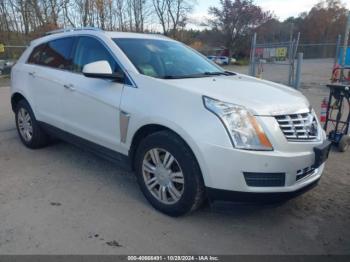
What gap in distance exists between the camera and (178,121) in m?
2.76

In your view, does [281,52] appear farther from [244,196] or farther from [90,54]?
[244,196]

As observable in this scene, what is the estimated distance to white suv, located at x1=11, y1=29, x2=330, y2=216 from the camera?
8.51 ft

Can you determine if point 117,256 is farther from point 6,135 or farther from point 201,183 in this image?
point 6,135

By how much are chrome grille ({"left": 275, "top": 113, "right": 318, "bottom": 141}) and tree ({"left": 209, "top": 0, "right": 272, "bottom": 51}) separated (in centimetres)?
4277

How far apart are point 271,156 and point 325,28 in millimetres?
63640

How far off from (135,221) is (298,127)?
1723 millimetres

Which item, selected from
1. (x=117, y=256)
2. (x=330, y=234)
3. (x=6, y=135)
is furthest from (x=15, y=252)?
(x=6, y=135)

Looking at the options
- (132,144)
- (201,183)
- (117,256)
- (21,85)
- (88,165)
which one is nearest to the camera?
(117,256)

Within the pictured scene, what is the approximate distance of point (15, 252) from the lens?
100 inches

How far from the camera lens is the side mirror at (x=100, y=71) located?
3.27 metres

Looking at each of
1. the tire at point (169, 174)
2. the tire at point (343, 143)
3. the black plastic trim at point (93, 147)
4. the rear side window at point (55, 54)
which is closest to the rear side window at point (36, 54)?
the rear side window at point (55, 54)

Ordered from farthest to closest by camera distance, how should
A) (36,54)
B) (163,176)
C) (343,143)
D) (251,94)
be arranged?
(343,143), (36,54), (163,176), (251,94)

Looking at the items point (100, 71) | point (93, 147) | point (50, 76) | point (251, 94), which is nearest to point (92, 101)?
point (100, 71)

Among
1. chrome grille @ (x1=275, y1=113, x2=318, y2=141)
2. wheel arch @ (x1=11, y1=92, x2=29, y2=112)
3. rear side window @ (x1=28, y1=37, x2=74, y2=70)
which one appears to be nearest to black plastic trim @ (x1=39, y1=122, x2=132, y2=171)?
wheel arch @ (x1=11, y1=92, x2=29, y2=112)
